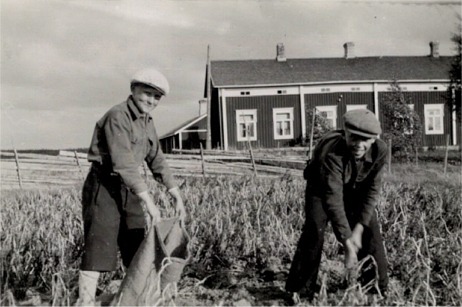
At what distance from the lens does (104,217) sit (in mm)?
2996

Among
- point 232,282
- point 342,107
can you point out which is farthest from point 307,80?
point 232,282

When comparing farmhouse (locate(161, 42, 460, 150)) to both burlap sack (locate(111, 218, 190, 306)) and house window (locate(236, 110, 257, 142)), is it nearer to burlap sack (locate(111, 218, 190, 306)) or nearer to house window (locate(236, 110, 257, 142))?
house window (locate(236, 110, 257, 142))

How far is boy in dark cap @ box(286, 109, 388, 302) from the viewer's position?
298 cm

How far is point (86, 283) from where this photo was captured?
2.95 m

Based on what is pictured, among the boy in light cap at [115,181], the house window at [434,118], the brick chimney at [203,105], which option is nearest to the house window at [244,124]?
the brick chimney at [203,105]

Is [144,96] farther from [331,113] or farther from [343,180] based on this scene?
[331,113]

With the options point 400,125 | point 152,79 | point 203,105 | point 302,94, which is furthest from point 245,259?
point 203,105

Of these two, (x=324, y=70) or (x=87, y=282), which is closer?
(x=87, y=282)

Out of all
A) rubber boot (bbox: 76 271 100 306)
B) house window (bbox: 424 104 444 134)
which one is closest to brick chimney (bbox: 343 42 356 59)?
house window (bbox: 424 104 444 134)

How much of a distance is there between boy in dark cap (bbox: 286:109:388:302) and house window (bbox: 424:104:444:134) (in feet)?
79.3

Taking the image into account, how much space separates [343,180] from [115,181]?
4.41 feet

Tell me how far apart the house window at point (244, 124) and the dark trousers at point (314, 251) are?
68.0ft

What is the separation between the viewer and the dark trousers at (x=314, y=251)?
325 centimetres

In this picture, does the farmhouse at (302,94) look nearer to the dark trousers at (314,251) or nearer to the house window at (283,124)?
the house window at (283,124)
